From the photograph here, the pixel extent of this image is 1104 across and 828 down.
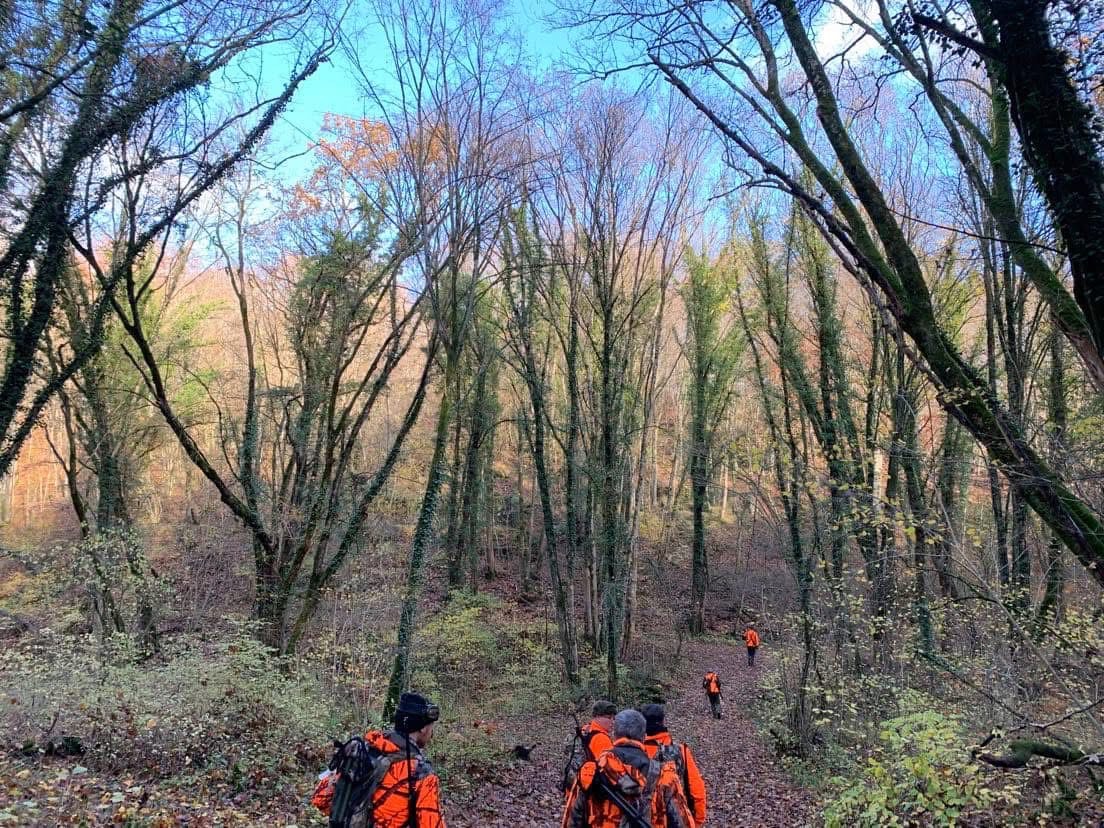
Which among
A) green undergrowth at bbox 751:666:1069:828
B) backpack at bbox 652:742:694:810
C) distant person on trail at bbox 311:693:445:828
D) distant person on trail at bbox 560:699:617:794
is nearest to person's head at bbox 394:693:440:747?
distant person on trail at bbox 311:693:445:828

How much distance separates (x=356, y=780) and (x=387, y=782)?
0.56ft

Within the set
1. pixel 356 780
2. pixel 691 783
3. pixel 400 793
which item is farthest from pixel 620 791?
pixel 356 780

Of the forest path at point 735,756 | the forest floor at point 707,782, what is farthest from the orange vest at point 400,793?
the forest path at point 735,756

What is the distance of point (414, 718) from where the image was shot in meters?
3.37

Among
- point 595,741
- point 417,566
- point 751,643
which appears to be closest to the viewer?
point 595,741

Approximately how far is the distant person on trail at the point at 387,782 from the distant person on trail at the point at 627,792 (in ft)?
2.87

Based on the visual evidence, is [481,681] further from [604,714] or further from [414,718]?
[414,718]

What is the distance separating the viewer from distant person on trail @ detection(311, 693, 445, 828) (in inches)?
124

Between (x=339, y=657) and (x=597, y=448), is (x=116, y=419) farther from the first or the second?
(x=597, y=448)

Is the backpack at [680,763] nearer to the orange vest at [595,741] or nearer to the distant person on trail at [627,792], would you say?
the distant person on trail at [627,792]

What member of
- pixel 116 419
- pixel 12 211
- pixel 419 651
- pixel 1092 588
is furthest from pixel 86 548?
pixel 1092 588

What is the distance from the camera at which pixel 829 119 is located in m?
4.54

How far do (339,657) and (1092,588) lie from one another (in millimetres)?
11135

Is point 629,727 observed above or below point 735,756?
above
